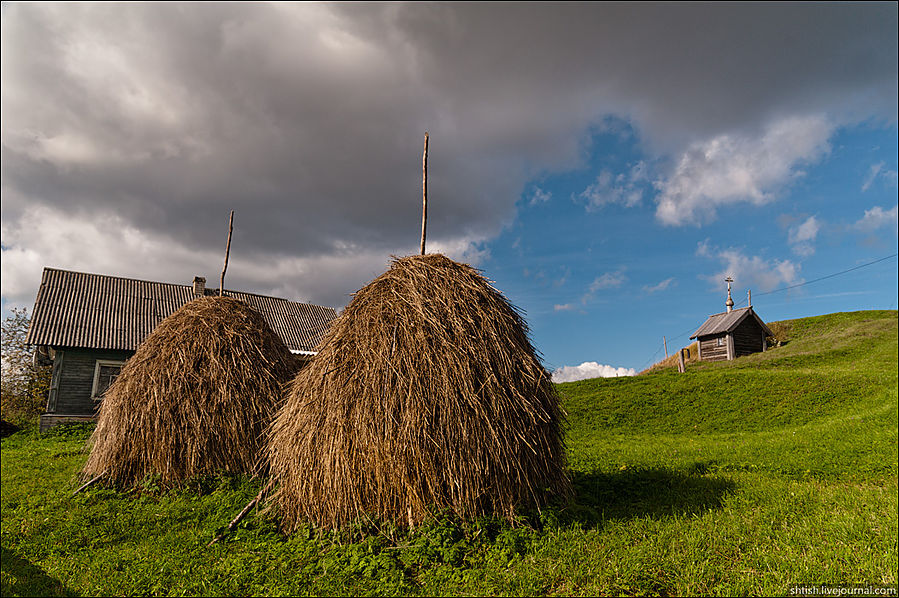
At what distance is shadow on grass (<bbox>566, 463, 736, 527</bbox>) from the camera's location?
8.06m

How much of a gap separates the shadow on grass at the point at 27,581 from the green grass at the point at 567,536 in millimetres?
26

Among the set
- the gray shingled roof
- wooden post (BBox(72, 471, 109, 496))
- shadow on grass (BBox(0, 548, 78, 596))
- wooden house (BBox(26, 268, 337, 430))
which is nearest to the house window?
wooden house (BBox(26, 268, 337, 430))

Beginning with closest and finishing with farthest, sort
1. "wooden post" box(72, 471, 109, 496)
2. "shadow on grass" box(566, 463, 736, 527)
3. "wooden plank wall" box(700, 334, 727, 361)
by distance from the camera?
"shadow on grass" box(566, 463, 736, 527)
"wooden post" box(72, 471, 109, 496)
"wooden plank wall" box(700, 334, 727, 361)

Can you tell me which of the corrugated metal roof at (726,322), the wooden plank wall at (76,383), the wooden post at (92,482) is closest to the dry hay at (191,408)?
the wooden post at (92,482)

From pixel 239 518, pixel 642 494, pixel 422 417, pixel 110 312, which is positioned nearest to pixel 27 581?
pixel 239 518

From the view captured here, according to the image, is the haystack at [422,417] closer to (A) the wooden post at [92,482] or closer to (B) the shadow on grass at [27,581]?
(B) the shadow on grass at [27,581]

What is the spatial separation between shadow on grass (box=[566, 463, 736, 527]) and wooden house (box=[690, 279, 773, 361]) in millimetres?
23531

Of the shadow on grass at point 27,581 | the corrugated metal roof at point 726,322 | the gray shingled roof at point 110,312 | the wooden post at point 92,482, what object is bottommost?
the shadow on grass at point 27,581

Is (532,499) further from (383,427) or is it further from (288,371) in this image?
(288,371)

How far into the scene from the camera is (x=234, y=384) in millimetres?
10789

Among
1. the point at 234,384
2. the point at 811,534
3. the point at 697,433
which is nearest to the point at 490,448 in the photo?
the point at 811,534

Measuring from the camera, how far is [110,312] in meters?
25.0

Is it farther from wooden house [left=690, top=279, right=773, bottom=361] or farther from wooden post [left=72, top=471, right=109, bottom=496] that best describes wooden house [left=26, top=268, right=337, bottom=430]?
wooden house [left=690, top=279, right=773, bottom=361]

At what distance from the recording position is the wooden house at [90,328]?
22.0 m
